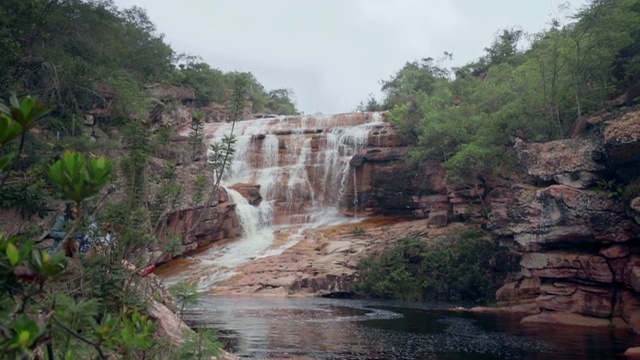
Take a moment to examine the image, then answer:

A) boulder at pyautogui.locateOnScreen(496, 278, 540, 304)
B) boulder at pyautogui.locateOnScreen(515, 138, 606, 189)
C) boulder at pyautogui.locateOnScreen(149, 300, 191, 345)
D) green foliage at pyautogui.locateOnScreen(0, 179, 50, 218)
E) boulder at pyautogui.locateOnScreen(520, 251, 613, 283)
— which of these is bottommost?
boulder at pyautogui.locateOnScreen(496, 278, 540, 304)

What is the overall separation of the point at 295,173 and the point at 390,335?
898 inches

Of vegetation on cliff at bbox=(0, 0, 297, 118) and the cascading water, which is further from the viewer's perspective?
the cascading water

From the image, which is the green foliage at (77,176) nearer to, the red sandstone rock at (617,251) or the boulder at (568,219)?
the boulder at (568,219)

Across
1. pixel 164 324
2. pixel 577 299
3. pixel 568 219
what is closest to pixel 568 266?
pixel 577 299

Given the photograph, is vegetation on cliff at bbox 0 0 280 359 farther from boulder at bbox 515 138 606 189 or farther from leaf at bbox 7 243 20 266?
boulder at bbox 515 138 606 189

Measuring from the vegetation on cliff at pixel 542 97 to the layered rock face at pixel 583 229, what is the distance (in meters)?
2.77

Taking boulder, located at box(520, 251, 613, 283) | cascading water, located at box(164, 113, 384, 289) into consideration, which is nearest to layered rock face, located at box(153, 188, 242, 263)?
cascading water, located at box(164, 113, 384, 289)

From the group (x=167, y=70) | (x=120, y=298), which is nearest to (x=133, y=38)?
(x=167, y=70)

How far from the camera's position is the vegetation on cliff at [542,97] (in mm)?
22516

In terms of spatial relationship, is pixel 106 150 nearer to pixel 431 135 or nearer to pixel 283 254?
pixel 283 254

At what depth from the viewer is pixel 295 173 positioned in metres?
37.6

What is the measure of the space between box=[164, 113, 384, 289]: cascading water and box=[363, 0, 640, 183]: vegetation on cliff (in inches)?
167

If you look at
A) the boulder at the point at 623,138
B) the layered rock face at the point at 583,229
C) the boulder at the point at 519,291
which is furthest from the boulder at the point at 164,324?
the boulder at the point at 519,291

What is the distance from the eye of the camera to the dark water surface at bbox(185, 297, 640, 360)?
42.8 ft
